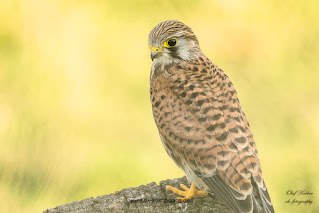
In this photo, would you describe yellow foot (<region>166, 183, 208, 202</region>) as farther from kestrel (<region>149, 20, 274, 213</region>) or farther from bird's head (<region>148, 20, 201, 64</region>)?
bird's head (<region>148, 20, 201, 64</region>)

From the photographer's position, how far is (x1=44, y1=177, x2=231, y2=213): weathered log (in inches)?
209

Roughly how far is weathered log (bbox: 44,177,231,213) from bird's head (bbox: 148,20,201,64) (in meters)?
1.21

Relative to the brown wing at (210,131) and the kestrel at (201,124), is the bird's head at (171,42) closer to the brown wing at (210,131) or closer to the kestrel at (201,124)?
the kestrel at (201,124)

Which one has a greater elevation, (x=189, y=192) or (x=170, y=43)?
(x=170, y=43)

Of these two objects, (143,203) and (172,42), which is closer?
(143,203)

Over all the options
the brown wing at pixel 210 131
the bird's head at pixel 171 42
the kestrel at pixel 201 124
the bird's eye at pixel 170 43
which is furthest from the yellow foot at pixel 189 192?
the bird's eye at pixel 170 43

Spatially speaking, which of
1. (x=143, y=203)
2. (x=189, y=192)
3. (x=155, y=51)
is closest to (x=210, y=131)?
(x=189, y=192)

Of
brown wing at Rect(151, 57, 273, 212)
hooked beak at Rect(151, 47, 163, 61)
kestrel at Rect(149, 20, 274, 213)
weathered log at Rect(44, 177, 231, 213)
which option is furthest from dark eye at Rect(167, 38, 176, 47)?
weathered log at Rect(44, 177, 231, 213)

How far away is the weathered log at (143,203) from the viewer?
5.30 meters

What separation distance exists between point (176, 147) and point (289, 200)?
1343 mm

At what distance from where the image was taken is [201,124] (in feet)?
18.1

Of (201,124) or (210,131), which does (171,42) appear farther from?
(210,131)

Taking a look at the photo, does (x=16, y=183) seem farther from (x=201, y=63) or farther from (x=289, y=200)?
(x=289, y=200)

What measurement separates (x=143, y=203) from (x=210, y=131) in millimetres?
840
